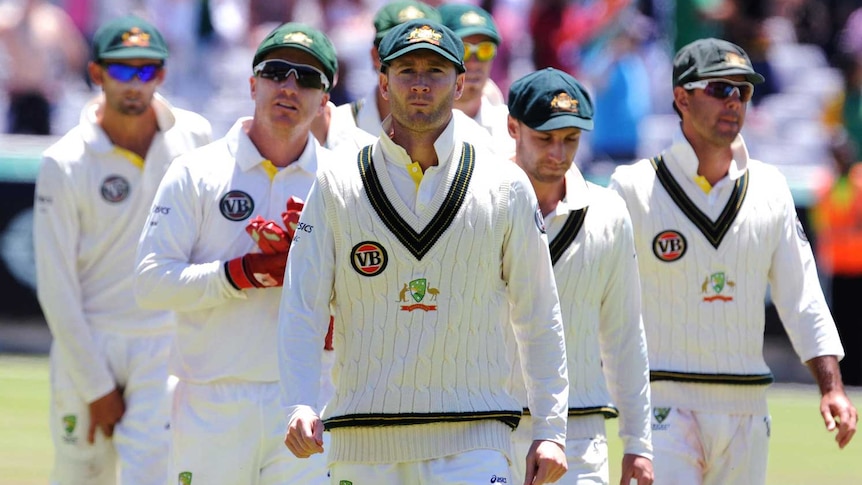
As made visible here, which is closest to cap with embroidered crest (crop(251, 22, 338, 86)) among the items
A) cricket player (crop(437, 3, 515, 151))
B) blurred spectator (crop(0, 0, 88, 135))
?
cricket player (crop(437, 3, 515, 151))

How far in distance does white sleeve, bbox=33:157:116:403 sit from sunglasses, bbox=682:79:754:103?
2.85 meters

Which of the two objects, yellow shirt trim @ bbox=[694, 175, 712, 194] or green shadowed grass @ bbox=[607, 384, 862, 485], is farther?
green shadowed grass @ bbox=[607, 384, 862, 485]

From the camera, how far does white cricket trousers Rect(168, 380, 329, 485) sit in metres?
5.92

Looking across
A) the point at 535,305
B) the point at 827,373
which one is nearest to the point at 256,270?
the point at 535,305

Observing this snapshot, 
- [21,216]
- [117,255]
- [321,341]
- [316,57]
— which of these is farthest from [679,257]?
[21,216]

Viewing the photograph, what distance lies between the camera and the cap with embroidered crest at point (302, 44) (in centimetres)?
595

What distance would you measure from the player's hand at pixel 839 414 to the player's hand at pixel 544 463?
1850mm

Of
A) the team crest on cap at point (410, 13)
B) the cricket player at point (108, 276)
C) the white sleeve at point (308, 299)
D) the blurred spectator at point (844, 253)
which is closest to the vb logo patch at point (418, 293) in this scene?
the white sleeve at point (308, 299)

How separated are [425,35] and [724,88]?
216cm

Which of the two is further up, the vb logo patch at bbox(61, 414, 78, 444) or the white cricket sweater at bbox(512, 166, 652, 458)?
the white cricket sweater at bbox(512, 166, 652, 458)

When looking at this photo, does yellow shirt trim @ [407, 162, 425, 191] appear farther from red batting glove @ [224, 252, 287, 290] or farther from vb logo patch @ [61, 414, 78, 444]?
vb logo patch @ [61, 414, 78, 444]

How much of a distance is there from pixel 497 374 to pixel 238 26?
11186 mm

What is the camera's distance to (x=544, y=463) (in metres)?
4.82

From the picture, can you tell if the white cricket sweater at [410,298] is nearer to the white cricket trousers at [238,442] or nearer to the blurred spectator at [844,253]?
the white cricket trousers at [238,442]
